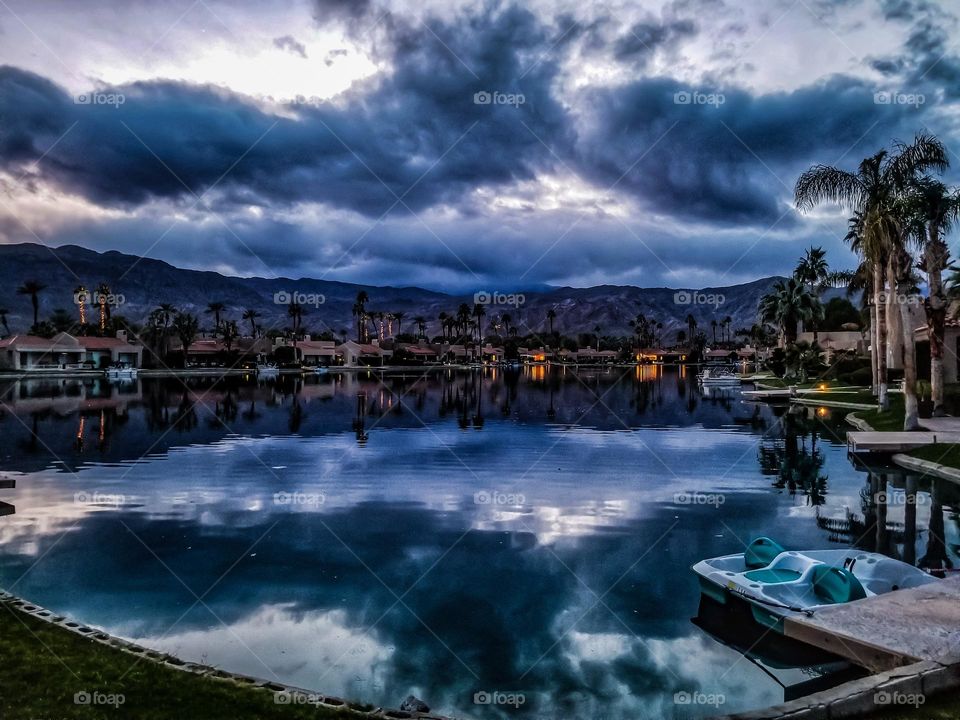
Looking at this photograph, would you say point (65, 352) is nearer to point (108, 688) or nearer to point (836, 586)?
point (108, 688)

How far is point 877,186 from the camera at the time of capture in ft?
125

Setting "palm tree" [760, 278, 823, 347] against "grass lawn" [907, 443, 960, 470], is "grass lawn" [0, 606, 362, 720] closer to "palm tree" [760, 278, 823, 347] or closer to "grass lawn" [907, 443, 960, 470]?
"grass lawn" [907, 443, 960, 470]

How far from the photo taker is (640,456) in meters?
29.0

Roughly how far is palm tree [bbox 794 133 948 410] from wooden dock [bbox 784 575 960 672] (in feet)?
88.3

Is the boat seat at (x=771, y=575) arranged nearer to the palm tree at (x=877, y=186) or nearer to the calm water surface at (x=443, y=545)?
the calm water surface at (x=443, y=545)

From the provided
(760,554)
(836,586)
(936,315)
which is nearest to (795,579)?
(836,586)

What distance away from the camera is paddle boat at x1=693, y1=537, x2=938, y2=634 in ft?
37.1

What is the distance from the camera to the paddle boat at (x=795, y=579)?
11.3m

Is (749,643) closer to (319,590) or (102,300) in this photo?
(319,590)

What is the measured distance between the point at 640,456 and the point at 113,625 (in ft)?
70.8

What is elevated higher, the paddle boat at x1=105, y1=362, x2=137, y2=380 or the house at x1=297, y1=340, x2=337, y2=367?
the house at x1=297, y1=340, x2=337, y2=367

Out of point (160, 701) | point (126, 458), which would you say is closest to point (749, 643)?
point (160, 701)

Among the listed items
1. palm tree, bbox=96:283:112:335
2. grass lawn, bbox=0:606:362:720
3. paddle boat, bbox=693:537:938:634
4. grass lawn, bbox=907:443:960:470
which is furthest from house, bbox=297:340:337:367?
grass lawn, bbox=0:606:362:720

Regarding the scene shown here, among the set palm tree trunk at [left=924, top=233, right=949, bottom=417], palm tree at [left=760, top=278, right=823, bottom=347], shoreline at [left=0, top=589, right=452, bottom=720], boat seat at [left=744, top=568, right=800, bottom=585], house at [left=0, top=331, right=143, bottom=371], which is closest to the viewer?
shoreline at [left=0, top=589, right=452, bottom=720]
